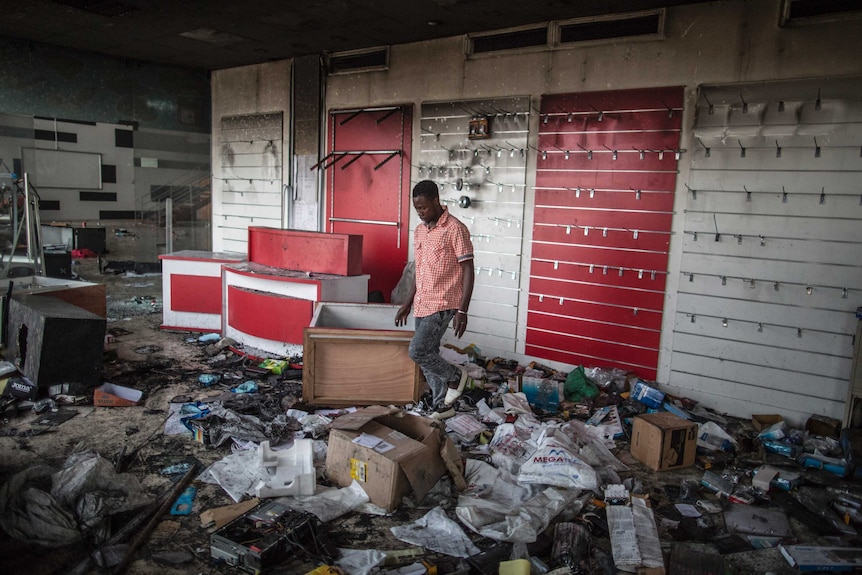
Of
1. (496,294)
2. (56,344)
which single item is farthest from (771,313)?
(56,344)

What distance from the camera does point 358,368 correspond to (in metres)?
5.04

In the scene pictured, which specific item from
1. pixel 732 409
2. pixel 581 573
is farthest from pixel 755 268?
pixel 581 573

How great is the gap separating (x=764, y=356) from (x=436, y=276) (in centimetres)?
316

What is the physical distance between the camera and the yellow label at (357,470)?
3584 millimetres

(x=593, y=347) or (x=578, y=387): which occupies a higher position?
(x=593, y=347)

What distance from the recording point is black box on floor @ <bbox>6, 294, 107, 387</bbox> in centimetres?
495

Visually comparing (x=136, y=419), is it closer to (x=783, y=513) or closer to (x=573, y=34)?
(x=783, y=513)

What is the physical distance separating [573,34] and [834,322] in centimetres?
375

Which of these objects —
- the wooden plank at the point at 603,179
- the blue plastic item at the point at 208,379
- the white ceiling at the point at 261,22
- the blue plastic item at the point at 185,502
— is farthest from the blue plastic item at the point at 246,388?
the white ceiling at the point at 261,22

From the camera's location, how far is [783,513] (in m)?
3.75

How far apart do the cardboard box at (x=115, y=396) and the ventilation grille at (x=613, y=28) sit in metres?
5.48

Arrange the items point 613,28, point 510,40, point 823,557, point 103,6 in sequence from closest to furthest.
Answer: point 823,557
point 613,28
point 510,40
point 103,6

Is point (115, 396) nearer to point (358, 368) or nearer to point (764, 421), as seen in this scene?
point (358, 368)

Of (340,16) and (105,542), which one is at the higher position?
(340,16)
